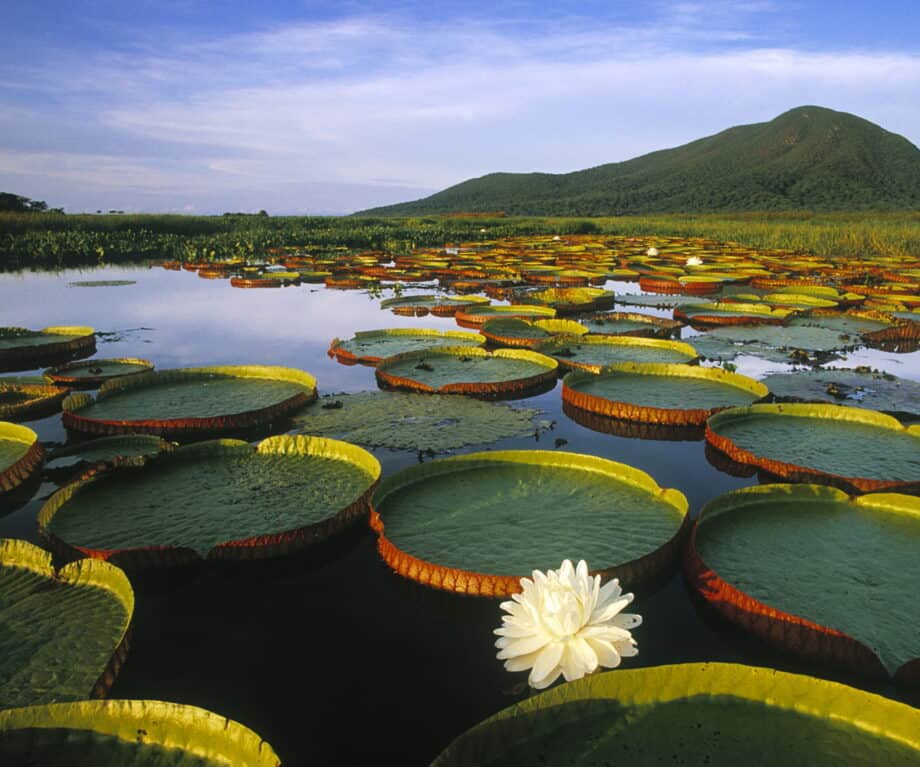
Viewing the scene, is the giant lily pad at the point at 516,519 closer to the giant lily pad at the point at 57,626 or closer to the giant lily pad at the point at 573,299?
the giant lily pad at the point at 57,626

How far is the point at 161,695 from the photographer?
7.06 feet

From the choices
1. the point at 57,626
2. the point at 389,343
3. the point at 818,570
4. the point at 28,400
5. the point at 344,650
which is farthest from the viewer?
the point at 389,343

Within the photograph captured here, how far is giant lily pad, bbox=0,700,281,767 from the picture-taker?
1589mm

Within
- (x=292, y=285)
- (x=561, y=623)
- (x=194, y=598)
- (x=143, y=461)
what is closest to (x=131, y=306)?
(x=292, y=285)

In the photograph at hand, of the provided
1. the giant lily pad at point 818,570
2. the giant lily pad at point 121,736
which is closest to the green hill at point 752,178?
the giant lily pad at point 818,570

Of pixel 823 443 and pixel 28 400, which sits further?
pixel 28 400

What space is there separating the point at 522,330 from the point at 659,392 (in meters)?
3.10

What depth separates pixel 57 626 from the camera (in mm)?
2221

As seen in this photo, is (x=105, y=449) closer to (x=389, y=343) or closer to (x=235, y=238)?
(x=389, y=343)


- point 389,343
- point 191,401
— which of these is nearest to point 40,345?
point 191,401

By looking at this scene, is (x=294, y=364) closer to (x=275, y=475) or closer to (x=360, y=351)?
(x=360, y=351)

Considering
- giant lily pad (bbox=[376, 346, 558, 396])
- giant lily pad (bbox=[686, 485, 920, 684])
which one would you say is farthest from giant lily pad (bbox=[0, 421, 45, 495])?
giant lily pad (bbox=[686, 485, 920, 684])

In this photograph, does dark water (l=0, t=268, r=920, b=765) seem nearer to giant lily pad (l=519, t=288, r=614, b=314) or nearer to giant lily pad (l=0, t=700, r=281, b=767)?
giant lily pad (l=0, t=700, r=281, b=767)

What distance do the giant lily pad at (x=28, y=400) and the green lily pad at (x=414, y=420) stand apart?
2.14 metres
